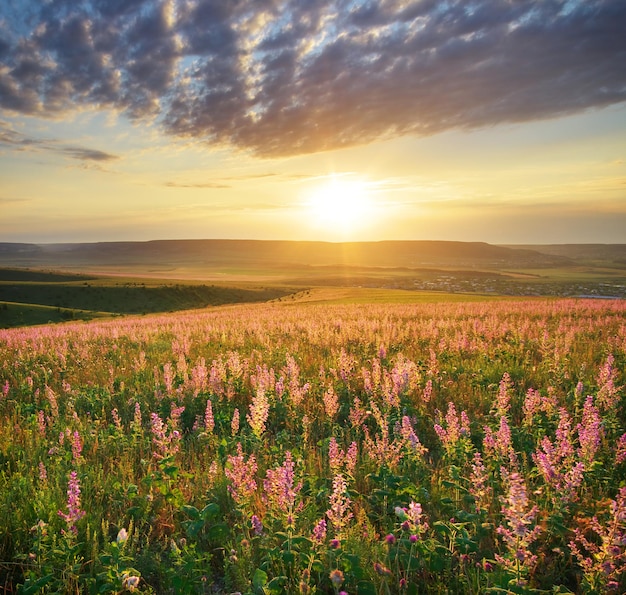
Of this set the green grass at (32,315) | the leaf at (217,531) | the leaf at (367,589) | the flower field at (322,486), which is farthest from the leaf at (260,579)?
the green grass at (32,315)

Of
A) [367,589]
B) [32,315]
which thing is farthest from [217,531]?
[32,315]

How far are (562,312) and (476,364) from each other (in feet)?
44.0

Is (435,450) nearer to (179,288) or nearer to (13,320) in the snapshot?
(13,320)

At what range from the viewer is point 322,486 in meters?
3.71

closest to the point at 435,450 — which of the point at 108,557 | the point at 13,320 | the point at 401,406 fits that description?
the point at 401,406

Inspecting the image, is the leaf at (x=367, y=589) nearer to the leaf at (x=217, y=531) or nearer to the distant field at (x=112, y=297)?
the leaf at (x=217, y=531)

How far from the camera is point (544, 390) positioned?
272 inches

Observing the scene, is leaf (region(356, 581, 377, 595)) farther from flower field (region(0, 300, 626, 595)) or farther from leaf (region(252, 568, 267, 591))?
leaf (region(252, 568, 267, 591))

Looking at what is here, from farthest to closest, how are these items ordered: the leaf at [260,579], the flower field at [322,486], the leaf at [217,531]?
the leaf at [217,531] < the flower field at [322,486] < the leaf at [260,579]

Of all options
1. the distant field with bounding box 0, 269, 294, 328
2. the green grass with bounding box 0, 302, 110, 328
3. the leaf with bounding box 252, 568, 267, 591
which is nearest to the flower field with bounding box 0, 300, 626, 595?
the leaf with bounding box 252, 568, 267, 591

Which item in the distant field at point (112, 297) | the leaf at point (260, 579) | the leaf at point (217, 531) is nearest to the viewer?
the leaf at point (260, 579)

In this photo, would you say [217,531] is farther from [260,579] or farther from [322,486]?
[322,486]

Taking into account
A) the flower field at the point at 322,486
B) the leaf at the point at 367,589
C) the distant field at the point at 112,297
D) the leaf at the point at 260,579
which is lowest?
the distant field at the point at 112,297

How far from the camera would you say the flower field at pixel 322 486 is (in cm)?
276
